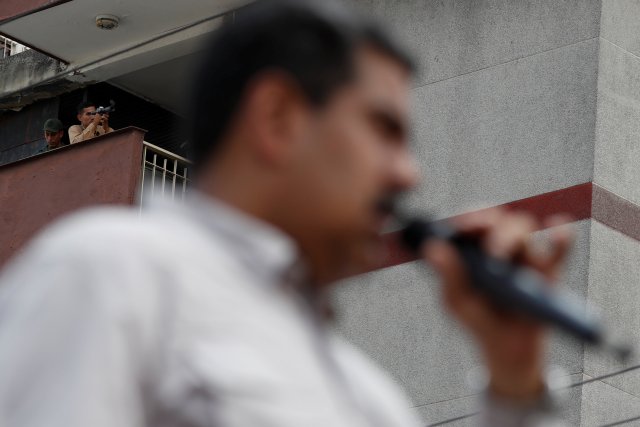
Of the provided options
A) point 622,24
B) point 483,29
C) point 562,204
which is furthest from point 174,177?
point 622,24

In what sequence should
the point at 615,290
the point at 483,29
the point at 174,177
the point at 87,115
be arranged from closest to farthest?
the point at 615,290 < the point at 483,29 < the point at 174,177 < the point at 87,115

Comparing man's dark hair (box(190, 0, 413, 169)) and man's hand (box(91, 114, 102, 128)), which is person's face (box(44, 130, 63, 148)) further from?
man's dark hair (box(190, 0, 413, 169))

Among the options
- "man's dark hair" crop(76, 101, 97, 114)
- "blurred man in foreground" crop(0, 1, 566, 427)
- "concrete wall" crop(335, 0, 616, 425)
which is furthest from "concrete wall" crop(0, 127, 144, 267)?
"blurred man in foreground" crop(0, 1, 566, 427)

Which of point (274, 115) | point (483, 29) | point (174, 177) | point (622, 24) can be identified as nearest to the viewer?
point (274, 115)

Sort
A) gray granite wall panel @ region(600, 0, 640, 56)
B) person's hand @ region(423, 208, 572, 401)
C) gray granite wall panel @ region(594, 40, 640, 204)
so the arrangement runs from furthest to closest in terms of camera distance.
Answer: gray granite wall panel @ region(600, 0, 640, 56) → gray granite wall panel @ region(594, 40, 640, 204) → person's hand @ region(423, 208, 572, 401)

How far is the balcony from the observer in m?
16.6

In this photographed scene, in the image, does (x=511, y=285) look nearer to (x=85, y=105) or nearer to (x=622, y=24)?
(x=622, y=24)

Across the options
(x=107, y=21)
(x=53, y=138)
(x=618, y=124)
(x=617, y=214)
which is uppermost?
(x=107, y=21)

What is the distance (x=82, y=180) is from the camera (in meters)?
17.0

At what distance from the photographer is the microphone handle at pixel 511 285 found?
2.34m

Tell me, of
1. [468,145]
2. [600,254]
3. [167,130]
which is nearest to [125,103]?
[167,130]

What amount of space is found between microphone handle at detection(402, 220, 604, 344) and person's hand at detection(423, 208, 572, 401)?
16 millimetres

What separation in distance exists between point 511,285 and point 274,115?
43cm

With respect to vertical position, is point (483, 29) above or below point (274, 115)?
below
